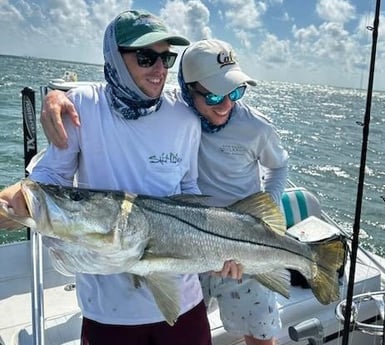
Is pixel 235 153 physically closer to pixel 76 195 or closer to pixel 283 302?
pixel 76 195

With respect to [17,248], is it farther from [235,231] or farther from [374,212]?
[374,212]

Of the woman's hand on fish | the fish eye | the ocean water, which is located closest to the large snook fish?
the fish eye

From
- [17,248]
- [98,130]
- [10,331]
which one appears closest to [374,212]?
[17,248]

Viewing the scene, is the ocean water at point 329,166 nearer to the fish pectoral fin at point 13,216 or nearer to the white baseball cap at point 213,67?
the white baseball cap at point 213,67

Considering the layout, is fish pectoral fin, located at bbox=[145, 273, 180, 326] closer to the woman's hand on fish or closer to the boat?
the woman's hand on fish

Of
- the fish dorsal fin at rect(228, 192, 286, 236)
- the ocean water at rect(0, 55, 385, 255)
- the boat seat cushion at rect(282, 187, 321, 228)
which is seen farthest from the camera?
the ocean water at rect(0, 55, 385, 255)

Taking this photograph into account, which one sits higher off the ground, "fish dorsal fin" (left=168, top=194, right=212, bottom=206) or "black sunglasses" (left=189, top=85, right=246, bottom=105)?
"black sunglasses" (left=189, top=85, right=246, bottom=105)

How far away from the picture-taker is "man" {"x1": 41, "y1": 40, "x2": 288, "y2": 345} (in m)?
2.43

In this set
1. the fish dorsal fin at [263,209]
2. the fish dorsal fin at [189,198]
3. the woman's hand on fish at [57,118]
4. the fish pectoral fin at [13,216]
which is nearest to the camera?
the fish pectoral fin at [13,216]

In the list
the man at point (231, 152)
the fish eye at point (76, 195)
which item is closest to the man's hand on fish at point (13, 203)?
the fish eye at point (76, 195)

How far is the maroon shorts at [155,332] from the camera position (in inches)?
78.5

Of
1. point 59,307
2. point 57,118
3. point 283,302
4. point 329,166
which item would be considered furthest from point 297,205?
point 329,166

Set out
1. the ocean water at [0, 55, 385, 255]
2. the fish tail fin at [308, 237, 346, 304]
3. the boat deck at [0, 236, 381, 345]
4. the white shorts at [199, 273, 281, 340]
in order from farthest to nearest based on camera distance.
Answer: the ocean water at [0, 55, 385, 255] < the boat deck at [0, 236, 381, 345] < the white shorts at [199, 273, 281, 340] < the fish tail fin at [308, 237, 346, 304]

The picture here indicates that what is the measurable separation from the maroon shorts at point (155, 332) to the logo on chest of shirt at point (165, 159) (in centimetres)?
64
